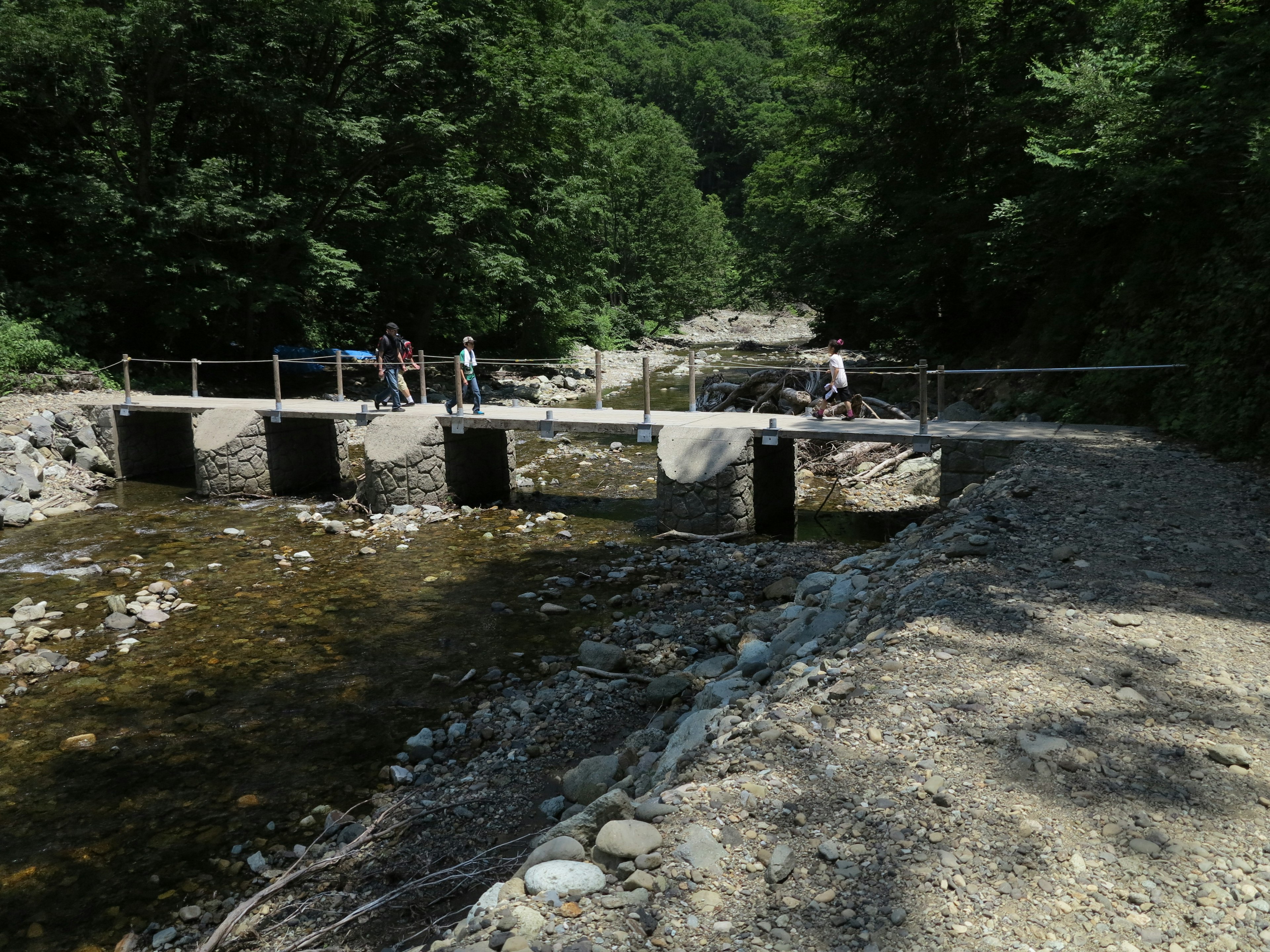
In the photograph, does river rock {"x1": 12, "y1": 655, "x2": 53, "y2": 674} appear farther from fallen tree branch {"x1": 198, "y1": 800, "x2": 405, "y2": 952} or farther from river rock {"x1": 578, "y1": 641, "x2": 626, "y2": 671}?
river rock {"x1": 578, "y1": 641, "x2": 626, "y2": 671}

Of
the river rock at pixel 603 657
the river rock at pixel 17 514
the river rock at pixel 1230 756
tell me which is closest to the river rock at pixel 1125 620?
the river rock at pixel 1230 756

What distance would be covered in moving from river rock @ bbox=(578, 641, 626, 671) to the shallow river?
484 mm

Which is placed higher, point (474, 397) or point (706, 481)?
point (474, 397)

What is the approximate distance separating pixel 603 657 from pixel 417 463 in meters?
6.91

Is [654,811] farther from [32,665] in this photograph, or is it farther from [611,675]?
[32,665]

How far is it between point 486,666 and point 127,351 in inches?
742

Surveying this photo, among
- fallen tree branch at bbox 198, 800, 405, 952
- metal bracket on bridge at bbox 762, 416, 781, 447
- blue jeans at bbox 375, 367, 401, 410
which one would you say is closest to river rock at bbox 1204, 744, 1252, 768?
fallen tree branch at bbox 198, 800, 405, 952

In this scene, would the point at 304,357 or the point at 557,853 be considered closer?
the point at 557,853

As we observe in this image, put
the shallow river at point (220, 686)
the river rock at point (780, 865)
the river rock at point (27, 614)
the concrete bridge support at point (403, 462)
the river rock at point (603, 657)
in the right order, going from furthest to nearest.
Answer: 1. the concrete bridge support at point (403, 462)
2. the river rock at point (27, 614)
3. the river rock at point (603, 657)
4. the shallow river at point (220, 686)
5. the river rock at point (780, 865)

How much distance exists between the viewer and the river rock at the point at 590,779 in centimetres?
535

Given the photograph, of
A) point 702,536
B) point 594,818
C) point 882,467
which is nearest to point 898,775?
point 594,818

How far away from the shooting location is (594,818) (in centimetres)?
401

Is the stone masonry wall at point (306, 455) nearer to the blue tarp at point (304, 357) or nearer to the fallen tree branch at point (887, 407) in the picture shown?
the fallen tree branch at point (887, 407)

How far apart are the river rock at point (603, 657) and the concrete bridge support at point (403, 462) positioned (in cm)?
663
